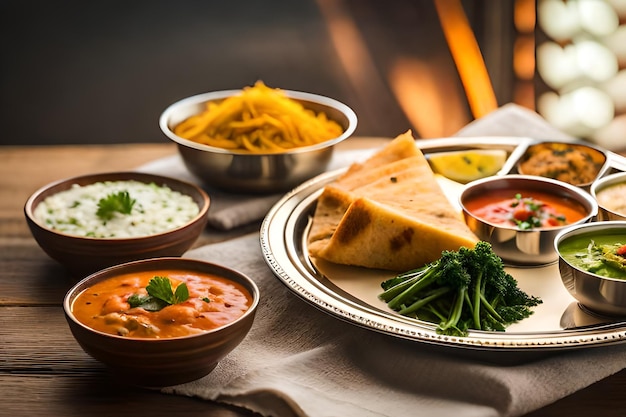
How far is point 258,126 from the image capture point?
397cm

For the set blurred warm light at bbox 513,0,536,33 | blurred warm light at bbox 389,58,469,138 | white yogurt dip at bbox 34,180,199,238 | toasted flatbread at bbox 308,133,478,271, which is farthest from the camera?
blurred warm light at bbox 389,58,469,138

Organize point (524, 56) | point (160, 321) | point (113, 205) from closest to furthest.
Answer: point (160, 321), point (113, 205), point (524, 56)

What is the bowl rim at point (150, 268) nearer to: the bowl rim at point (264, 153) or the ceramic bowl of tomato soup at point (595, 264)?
the ceramic bowl of tomato soup at point (595, 264)

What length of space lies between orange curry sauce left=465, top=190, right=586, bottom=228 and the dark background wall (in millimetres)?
→ 3817

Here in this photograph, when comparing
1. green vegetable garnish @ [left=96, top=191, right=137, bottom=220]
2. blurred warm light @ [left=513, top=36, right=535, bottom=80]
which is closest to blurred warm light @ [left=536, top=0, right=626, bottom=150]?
blurred warm light @ [left=513, top=36, right=535, bottom=80]

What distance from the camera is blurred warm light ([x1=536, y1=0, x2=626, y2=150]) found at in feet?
22.3

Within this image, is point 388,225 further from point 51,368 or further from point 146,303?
point 51,368

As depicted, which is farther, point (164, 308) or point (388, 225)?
point (388, 225)

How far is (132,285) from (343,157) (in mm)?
1932

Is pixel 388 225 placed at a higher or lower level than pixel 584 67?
higher

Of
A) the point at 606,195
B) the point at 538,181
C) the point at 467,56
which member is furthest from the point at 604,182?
the point at 467,56

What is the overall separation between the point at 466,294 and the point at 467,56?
474 cm

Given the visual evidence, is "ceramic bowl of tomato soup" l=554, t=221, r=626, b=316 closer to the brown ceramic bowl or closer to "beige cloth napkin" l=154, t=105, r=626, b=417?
"beige cloth napkin" l=154, t=105, r=626, b=417

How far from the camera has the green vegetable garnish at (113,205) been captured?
11.0 ft
